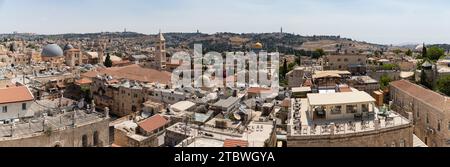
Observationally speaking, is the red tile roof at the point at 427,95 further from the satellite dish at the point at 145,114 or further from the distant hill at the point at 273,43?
the distant hill at the point at 273,43

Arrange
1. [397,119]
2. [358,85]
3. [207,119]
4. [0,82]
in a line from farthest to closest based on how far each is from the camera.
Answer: [0,82] → [358,85] → [207,119] → [397,119]

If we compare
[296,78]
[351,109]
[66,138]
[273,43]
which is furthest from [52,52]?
[273,43]

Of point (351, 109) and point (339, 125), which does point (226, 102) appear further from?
point (339, 125)

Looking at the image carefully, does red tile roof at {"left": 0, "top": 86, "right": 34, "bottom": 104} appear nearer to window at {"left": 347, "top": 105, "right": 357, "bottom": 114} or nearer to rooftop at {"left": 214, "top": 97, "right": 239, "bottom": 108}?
rooftop at {"left": 214, "top": 97, "right": 239, "bottom": 108}
